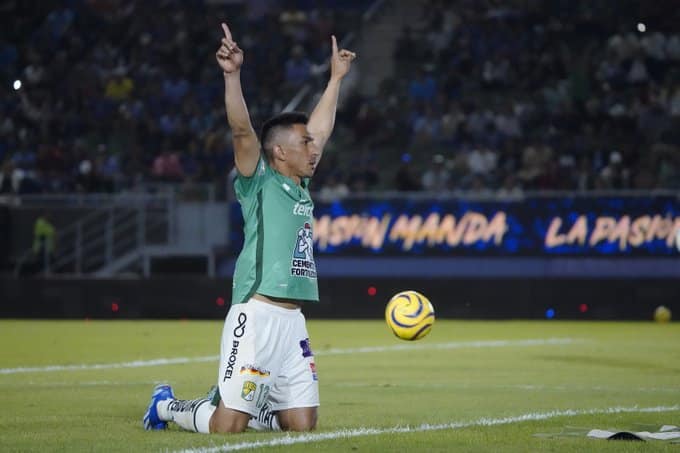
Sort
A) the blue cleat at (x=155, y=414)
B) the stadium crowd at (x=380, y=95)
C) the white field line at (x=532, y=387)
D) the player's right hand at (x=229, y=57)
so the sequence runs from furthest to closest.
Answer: the stadium crowd at (x=380, y=95)
the white field line at (x=532, y=387)
the blue cleat at (x=155, y=414)
the player's right hand at (x=229, y=57)

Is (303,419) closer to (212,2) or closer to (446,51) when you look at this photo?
(446,51)

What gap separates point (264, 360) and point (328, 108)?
2069mm

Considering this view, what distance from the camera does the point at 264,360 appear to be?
8.71 metres

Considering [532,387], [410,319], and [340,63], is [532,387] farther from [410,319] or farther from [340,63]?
[340,63]

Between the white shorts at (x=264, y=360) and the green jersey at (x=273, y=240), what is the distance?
5.4 inches

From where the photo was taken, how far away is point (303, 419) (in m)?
8.98

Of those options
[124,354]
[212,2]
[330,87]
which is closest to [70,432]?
[330,87]

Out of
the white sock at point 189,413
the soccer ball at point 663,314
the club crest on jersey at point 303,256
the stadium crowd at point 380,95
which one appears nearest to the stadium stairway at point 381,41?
the stadium crowd at point 380,95

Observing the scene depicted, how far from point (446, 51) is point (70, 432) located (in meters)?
23.6

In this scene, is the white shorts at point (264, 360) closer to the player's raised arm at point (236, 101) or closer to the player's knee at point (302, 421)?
the player's knee at point (302, 421)

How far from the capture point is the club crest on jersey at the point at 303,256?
8.99 metres

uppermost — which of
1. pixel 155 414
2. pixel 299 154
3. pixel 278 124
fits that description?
pixel 278 124

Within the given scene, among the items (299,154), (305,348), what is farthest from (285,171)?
(305,348)

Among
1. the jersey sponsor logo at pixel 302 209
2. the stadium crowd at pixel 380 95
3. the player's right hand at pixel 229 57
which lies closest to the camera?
the player's right hand at pixel 229 57
